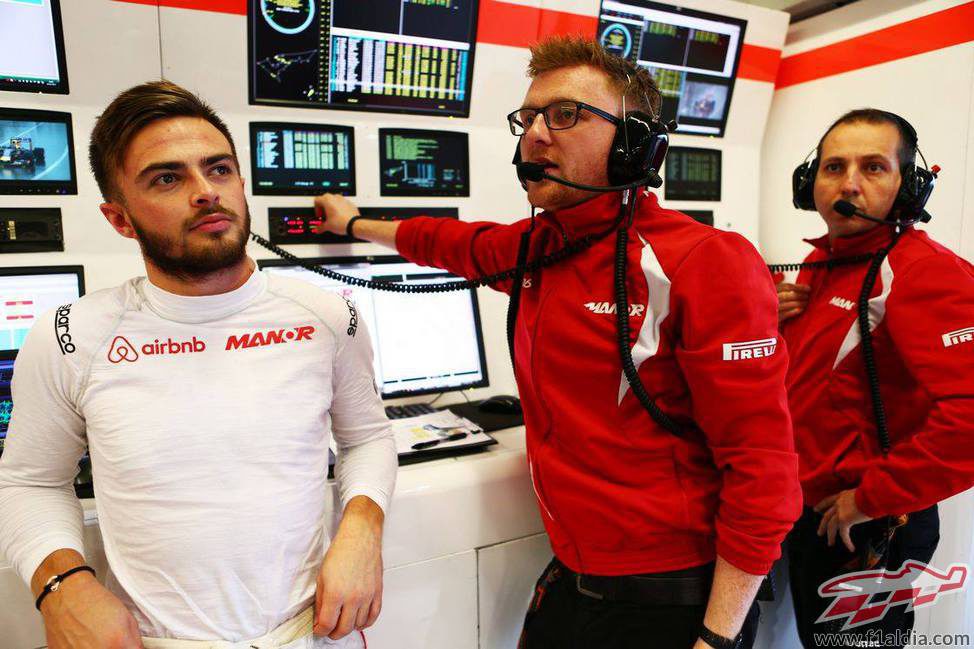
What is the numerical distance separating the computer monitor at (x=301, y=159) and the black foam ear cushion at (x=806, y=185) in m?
1.33

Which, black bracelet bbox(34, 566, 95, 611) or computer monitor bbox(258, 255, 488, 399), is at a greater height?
computer monitor bbox(258, 255, 488, 399)

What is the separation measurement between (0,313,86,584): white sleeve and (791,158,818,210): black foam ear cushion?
71.1 inches

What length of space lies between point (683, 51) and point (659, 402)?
1.82m

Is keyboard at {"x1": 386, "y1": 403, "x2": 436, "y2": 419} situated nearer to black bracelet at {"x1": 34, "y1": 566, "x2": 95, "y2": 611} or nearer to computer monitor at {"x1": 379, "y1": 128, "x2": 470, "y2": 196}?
computer monitor at {"x1": 379, "y1": 128, "x2": 470, "y2": 196}

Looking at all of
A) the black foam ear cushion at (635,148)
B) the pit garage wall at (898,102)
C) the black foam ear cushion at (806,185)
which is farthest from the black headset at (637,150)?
the pit garage wall at (898,102)

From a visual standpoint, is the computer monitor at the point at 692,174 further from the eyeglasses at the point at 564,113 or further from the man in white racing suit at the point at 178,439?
the man in white racing suit at the point at 178,439

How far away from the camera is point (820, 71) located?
260 cm

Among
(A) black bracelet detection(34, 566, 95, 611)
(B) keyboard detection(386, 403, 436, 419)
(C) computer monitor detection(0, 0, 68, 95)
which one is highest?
(C) computer monitor detection(0, 0, 68, 95)

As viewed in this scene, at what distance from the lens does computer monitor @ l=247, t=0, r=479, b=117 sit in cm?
181

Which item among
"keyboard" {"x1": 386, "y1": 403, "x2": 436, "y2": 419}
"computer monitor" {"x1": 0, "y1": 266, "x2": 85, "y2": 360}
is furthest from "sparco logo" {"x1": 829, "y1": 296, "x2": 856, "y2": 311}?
"computer monitor" {"x1": 0, "y1": 266, "x2": 85, "y2": 360}

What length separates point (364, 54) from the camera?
1.92 metres

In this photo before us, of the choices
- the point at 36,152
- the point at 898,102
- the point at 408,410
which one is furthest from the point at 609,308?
the point at 898,102

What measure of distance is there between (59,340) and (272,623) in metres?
0.61

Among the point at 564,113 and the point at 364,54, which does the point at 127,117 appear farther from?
the point at 364,54
